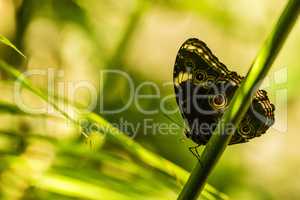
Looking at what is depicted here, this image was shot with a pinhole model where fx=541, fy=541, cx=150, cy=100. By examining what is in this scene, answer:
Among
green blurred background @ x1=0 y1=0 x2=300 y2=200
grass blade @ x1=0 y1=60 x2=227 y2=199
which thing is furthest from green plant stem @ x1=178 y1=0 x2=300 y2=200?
green blurred background @ x1=0 y1=0 x2=300 y2=200

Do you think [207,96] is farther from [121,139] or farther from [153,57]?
[153,57]

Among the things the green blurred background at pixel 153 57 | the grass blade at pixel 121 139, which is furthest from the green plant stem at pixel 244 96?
the green blurred background at pixel 153 57

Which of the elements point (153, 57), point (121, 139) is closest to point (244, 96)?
point (121, 139)

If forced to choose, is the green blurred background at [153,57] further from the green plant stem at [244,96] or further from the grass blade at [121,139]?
the green plant stem at [244,96]

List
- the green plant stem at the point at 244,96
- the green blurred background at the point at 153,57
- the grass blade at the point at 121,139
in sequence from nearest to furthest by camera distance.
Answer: the green plant stem at the point at 244,96 < the grass blade at the point at 121,139 < the green blurred background at the point at 153,57

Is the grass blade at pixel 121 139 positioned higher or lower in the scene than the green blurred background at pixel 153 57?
higher

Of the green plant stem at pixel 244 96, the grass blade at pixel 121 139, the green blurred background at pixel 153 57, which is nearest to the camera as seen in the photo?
the green plant stem at pixel 244 96

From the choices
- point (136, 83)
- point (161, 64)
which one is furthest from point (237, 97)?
point (161, 64)
